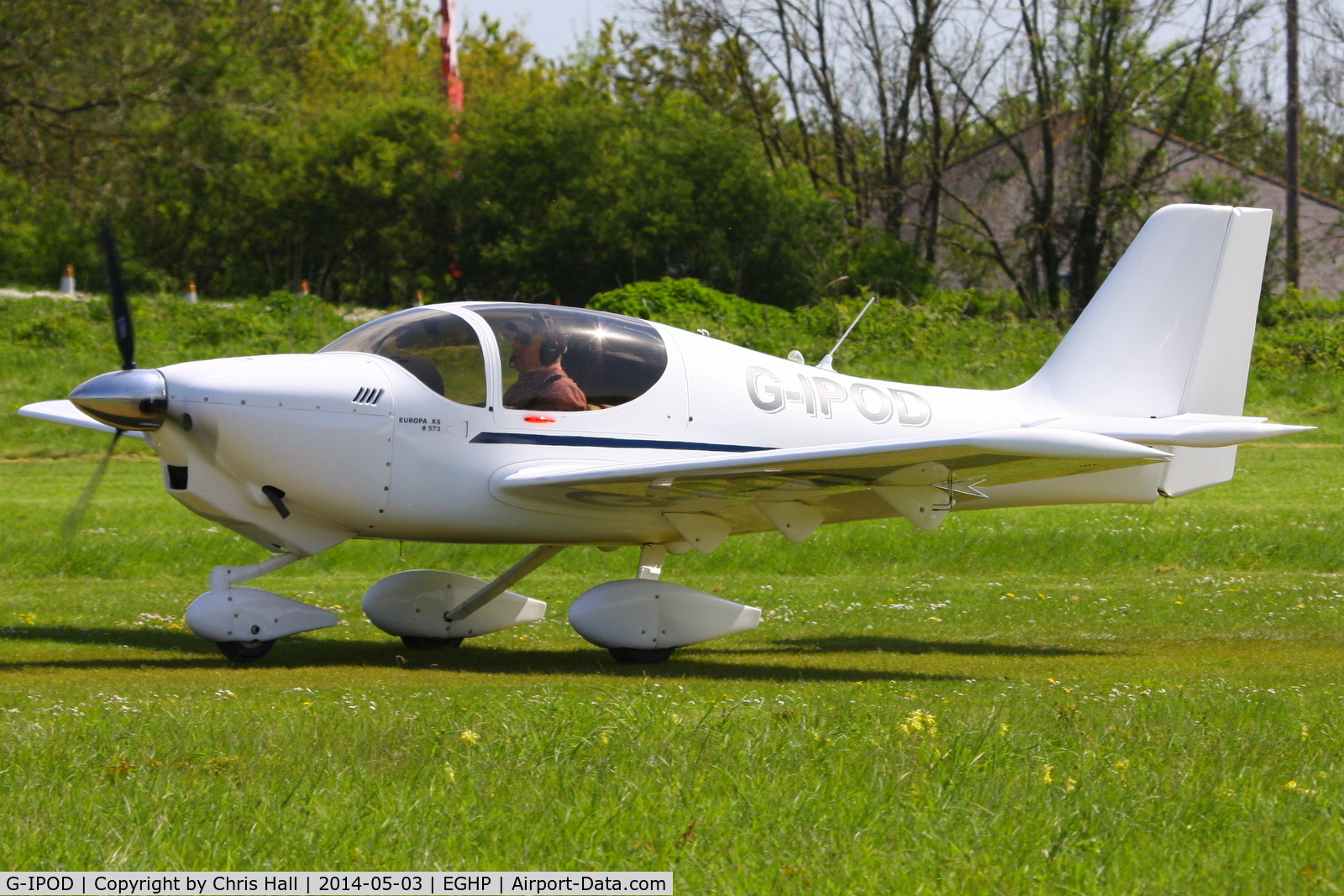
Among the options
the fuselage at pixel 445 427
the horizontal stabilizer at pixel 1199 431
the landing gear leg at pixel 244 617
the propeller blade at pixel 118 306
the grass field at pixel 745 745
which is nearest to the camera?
the grass field at pixel 745 745

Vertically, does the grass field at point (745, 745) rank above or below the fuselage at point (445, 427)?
below

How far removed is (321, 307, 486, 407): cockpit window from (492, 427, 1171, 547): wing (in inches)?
23.2

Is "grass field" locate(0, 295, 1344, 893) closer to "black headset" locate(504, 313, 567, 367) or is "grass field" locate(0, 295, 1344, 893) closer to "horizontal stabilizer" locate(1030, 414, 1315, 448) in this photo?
"horizontal stabilizer" locate(1030, 414, 1315, 448)

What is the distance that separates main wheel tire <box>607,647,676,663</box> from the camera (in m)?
8.93

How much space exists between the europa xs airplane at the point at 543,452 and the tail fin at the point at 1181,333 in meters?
1.04

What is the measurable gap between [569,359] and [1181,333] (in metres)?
5.16

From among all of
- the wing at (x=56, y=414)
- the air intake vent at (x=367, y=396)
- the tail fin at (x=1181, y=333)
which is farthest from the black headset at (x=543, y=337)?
the tail fin at (x=1181, y=333)

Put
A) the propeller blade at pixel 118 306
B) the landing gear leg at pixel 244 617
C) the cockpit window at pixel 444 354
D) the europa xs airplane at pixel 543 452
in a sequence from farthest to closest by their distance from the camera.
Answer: the cockpit window at pixel 444 354 < the propeller blade at pixel 118 306 < the landing gear leg at pixel 244 617 < the europa xs airplane at pixel 543 452

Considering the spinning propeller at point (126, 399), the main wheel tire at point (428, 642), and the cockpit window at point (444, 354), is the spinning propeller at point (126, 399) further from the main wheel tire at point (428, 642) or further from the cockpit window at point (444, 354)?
the main wheel tire at point (428, 642)

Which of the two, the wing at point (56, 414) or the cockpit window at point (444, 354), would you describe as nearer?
the cockpit window at point (444, 354)

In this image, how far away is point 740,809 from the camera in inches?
175
